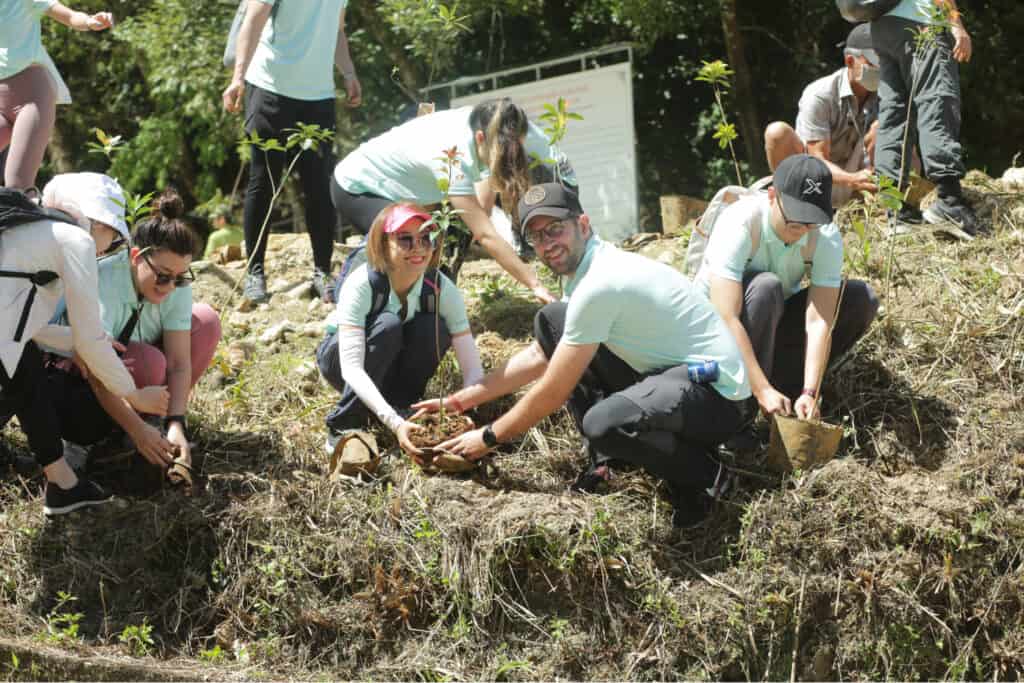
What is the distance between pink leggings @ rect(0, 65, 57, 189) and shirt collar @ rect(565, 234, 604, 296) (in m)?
2.35

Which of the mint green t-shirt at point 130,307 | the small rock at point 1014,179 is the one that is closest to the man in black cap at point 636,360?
the mint green t-shirt at point 130,307

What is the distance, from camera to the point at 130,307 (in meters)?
4.44

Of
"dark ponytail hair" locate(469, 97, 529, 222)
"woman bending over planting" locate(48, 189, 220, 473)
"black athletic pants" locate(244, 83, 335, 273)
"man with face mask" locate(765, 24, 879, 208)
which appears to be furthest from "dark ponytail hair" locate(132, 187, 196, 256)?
"man with face mask" locate(765, 24, 879, 208)

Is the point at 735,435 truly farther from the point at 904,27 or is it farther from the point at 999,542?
the point at 904,27

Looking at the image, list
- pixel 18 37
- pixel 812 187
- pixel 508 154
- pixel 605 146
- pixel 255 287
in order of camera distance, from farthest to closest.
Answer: pixel 605 146
pixel 255 287
pixel 18 37
pixel 508 154
pixel 812 187

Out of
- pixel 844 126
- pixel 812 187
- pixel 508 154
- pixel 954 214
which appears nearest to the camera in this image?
pixel 812 187

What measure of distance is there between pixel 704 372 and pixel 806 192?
814 mm

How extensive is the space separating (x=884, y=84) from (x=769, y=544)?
278 centimetres

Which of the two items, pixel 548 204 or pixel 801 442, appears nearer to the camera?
pixel 548 204

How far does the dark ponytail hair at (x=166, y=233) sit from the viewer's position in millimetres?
4266

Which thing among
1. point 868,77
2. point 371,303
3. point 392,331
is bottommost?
point 392,331

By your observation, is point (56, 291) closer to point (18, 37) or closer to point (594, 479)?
point (18, 37)

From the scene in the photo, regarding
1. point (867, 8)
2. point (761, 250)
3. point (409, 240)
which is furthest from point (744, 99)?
point (409, 240)

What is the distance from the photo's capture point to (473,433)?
4.23 meters
